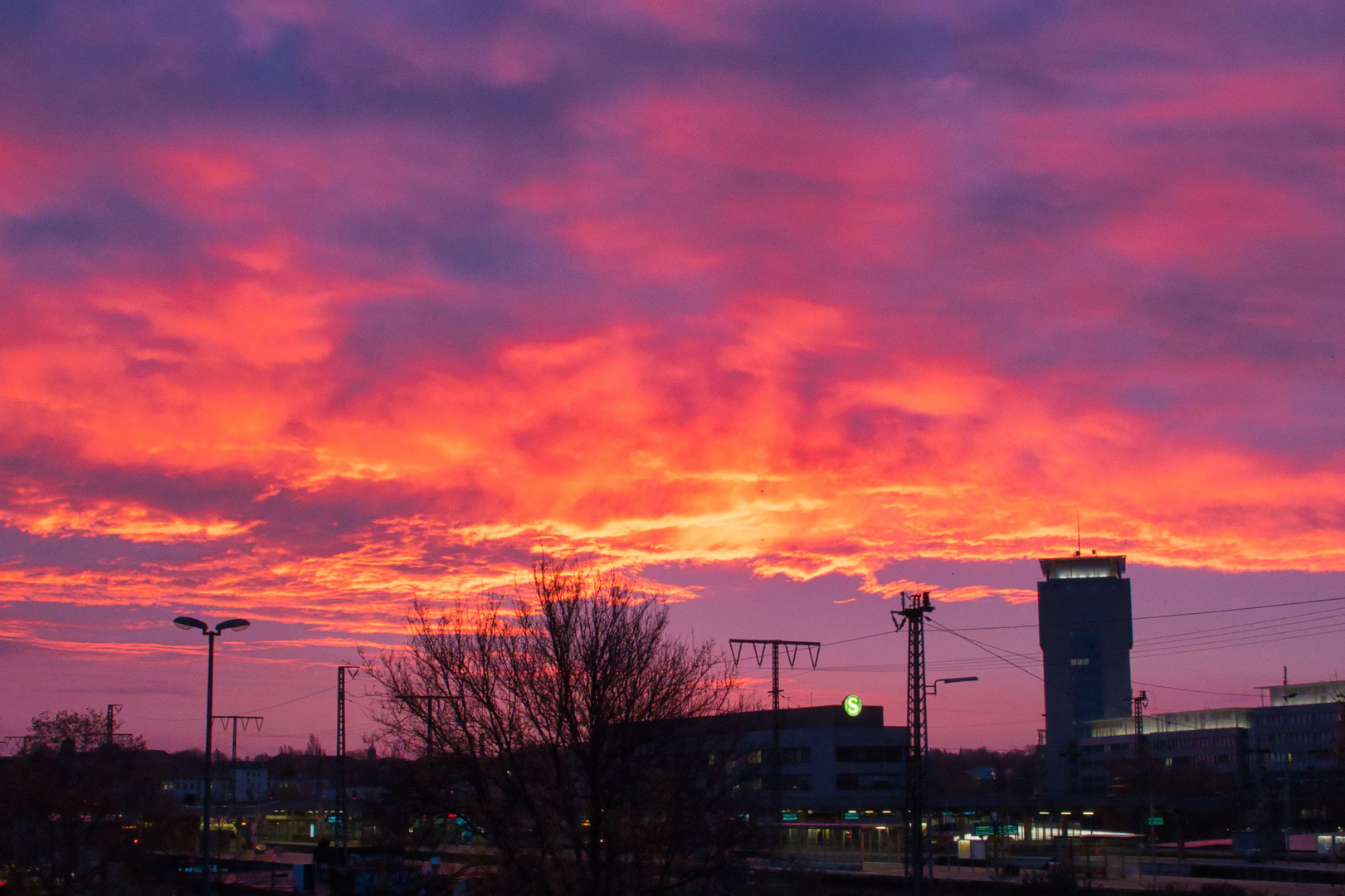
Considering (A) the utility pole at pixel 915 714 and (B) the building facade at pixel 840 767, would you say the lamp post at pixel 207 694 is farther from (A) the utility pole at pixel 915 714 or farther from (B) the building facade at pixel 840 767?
(B) the building facade at pixel 840 767

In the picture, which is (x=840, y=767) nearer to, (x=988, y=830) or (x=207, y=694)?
(x=988, y=830)

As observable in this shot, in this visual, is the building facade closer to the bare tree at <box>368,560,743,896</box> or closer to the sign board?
the sign board

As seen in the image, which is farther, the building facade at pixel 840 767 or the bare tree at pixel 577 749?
the building facade at pixel 840 767

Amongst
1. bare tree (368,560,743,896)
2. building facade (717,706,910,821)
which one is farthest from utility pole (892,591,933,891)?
building facade (717,706,910,821)

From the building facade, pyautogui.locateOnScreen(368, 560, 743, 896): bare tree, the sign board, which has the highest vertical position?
pyautogui.locateOnScreen(368, 560, 743, 896): bare tree

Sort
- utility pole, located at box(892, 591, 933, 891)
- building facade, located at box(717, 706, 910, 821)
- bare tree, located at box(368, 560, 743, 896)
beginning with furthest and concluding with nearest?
building facade, located at box(717, 706, 910, 821)
utility pole, located at box(892, 591, 933, 891)
bare tree, located at box(368, 560, 743, 896)

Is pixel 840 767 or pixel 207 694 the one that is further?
pixel 840 767

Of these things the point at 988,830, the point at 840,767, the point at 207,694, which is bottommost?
the point at 988,830

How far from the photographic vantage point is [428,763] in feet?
96.2

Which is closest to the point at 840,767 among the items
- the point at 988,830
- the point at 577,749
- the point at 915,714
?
the point at 988,830

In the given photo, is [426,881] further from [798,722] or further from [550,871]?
[798,722]

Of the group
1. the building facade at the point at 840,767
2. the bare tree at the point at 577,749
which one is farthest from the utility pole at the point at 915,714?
the building facade at the point at 840,767

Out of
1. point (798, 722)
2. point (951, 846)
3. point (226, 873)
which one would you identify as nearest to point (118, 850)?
point (226, 873)

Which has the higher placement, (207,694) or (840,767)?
(207,694)
